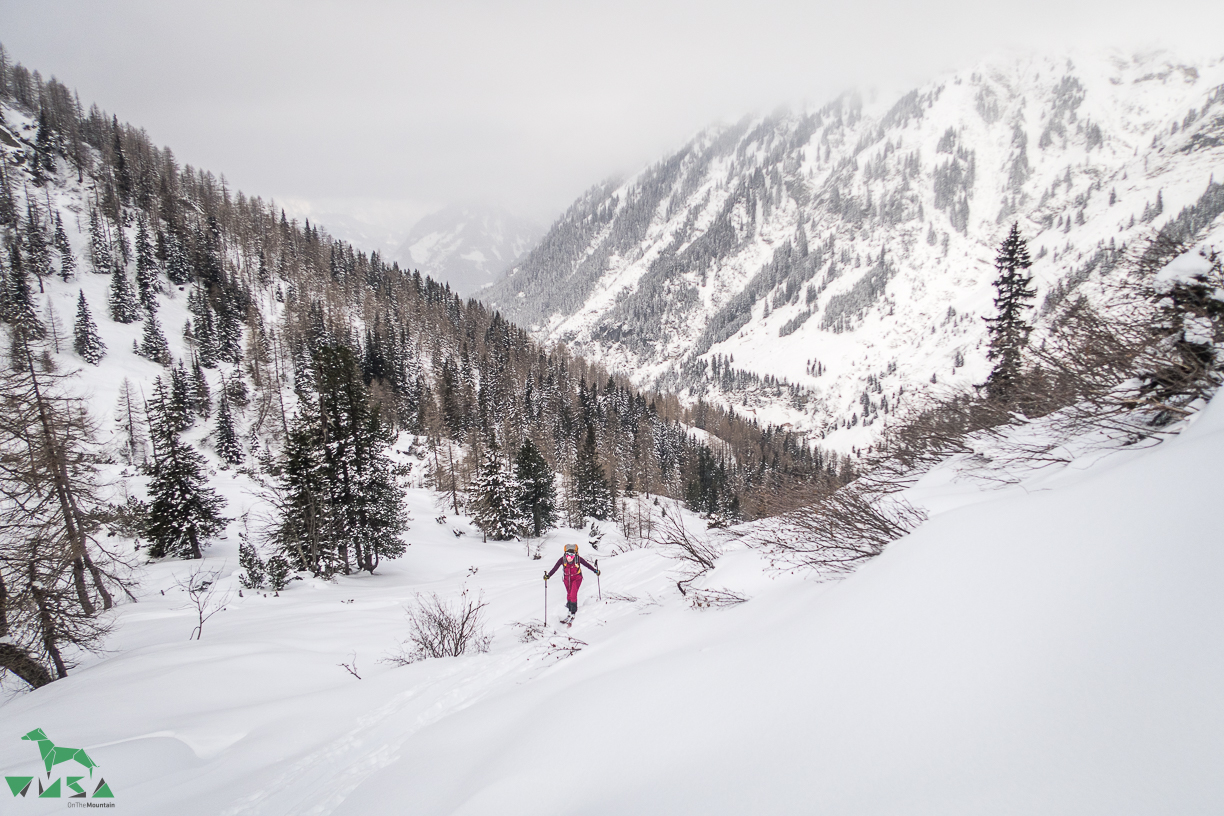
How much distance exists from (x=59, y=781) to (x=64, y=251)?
88.8m

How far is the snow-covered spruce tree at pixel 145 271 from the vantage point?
58781mm

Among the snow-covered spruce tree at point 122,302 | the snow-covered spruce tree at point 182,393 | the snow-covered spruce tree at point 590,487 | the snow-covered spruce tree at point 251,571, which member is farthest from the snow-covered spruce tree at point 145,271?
the snow-covered spruce tree at point 251,571

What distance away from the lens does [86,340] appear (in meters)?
47.6

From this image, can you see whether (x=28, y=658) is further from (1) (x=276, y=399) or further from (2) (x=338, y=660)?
(1) (x=276, y=399)

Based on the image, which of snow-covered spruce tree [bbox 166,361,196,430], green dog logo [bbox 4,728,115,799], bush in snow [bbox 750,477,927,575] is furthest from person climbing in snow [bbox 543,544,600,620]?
snow-covered spruce tree [bbox 166,361,196,430]

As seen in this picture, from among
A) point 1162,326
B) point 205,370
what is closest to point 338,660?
point 1162,326

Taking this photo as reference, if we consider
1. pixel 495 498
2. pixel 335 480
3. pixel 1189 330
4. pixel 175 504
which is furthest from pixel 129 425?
pixel 1189 330

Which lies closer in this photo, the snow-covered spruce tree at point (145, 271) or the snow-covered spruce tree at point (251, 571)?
the snow-covered spruce tree at point (251, 571)

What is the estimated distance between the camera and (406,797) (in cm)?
340

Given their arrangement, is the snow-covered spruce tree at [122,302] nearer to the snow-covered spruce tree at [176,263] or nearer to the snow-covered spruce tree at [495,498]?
the snow-covered spruce tree at [176,263]

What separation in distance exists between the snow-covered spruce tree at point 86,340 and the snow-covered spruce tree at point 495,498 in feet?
157

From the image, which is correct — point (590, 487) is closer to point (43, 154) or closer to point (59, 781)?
point (59, 781)

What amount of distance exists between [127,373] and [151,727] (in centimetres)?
6439

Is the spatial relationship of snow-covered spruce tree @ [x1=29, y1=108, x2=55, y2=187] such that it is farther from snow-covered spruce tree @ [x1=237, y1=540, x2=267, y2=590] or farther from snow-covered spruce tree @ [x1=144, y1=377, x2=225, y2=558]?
snow-covered spruce tree @ [x1=237, y1=540, x2=267, y2=590]
